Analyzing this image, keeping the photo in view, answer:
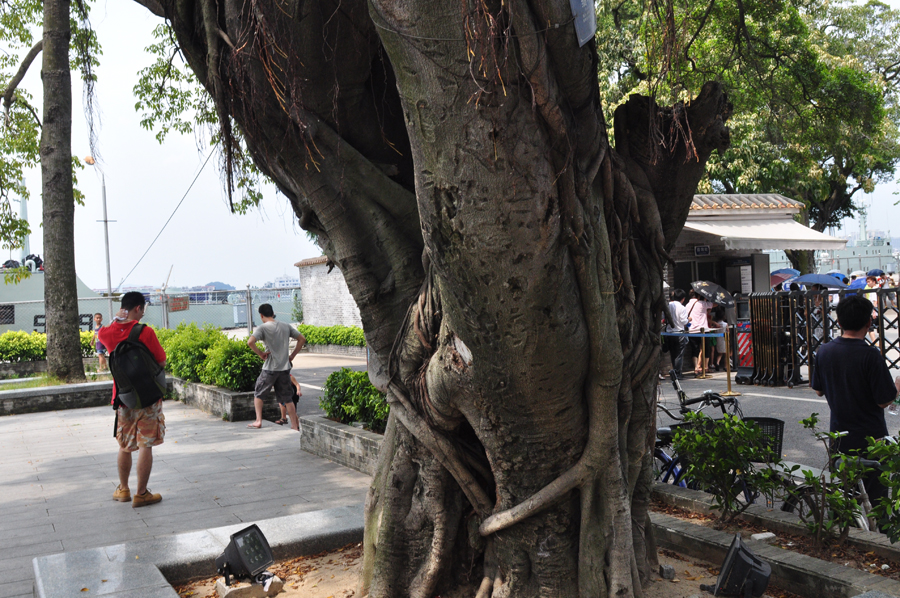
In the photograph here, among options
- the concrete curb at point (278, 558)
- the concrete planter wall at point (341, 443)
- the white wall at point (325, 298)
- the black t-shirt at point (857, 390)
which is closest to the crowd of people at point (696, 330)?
the concrete planter wall at point (341, 443)

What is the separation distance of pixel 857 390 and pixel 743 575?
88.0 inches

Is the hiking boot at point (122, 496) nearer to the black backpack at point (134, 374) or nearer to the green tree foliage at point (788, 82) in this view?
the black backpack at point (134, 374)

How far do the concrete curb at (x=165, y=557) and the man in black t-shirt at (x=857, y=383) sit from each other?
3.70m

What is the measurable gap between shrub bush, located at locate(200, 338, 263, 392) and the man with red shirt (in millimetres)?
5022

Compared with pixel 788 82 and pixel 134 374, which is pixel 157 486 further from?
pixel 788 82

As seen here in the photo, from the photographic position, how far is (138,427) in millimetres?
6652

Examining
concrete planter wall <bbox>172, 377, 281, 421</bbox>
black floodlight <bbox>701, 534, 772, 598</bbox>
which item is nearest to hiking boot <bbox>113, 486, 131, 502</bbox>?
concrete planter wall <bbox>172, 377, 281, 421</bbox>

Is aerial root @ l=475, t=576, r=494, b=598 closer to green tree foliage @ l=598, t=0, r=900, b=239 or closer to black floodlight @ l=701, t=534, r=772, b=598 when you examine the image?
black floodlight @ l=701, t=534, r=772, b=598

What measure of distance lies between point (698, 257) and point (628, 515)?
16.4 metres

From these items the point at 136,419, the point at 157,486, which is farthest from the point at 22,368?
the point at 136,419

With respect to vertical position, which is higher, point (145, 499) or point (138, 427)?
point (138, 427)

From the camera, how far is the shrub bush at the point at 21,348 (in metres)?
20.4

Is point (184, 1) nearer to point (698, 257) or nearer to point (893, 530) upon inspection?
point (893, 530)

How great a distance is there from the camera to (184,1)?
407cm
